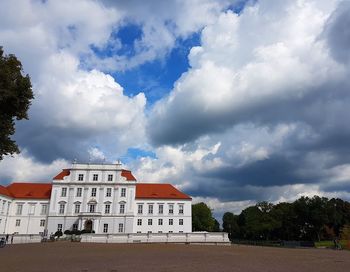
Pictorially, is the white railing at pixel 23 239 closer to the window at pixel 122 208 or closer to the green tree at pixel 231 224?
the window at pixel 122 208

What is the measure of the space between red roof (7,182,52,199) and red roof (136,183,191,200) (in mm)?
18330

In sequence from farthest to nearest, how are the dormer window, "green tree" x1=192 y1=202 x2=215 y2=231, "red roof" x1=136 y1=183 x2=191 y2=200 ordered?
"green tree" x1=192 y1=202 x2=215 y2=231 → "red roof" x1=136 y1=183 x2=191 y2=200 → the dormer window

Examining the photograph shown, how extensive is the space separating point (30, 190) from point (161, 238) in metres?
37.2

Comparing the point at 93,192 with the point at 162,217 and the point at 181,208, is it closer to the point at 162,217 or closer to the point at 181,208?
the point at 162,217

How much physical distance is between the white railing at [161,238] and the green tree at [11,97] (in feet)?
76.4

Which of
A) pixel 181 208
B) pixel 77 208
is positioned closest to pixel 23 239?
pixel 77 208

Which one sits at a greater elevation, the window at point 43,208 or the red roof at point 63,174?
the red roof at point 63,174

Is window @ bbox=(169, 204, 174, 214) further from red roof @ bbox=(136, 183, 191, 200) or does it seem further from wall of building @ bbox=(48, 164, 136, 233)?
wall of building @ bbox=(48, 164, 136, 233)

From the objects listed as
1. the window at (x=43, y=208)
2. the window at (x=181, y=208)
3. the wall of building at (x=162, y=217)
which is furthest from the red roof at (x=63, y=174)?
the window at (x=181, y=208)

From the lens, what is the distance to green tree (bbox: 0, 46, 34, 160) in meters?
24.0

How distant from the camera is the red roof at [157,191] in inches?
2832

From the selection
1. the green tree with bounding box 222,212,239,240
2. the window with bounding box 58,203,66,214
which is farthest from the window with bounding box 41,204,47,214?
the green tree with bounding box 222,212,239,240

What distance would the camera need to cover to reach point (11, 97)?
2472 centimetres

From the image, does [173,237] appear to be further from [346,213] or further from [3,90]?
[346,213]
